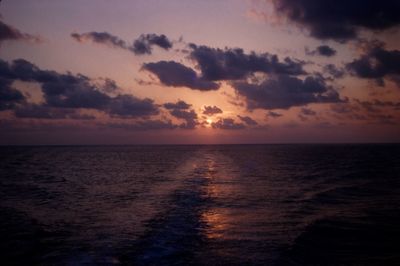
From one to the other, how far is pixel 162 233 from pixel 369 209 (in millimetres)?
14055

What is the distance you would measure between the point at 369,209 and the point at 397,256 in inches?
415

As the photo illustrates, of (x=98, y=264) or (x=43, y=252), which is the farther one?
(x=43, y=252)

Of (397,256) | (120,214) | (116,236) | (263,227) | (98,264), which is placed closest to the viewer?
(98,264)

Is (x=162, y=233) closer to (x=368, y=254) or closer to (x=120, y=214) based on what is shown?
(x=120, y=214)

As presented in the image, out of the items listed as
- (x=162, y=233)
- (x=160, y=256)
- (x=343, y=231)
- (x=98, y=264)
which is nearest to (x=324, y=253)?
(x=343, y=231)

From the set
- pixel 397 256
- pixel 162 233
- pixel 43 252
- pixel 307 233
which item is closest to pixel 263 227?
pixel 307 233

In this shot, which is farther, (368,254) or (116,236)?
(116,236)

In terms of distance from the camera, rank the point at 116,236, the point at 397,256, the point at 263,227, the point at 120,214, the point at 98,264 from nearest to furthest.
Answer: the point at 98,264 → the point at 397,256 → the point at 116,236 → the point at 263,227 → the point at 120,214

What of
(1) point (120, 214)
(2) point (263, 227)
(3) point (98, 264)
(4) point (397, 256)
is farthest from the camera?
(1) point (120, 214)

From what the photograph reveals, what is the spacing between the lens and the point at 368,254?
14344 millimetres

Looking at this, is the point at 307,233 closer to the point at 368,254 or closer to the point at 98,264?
the point at 368,254

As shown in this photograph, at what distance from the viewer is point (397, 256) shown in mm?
14062

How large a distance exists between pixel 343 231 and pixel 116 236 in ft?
35.4

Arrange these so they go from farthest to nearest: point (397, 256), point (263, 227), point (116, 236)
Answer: point (263, 227) < point (116, 236) < point (397, 256)
